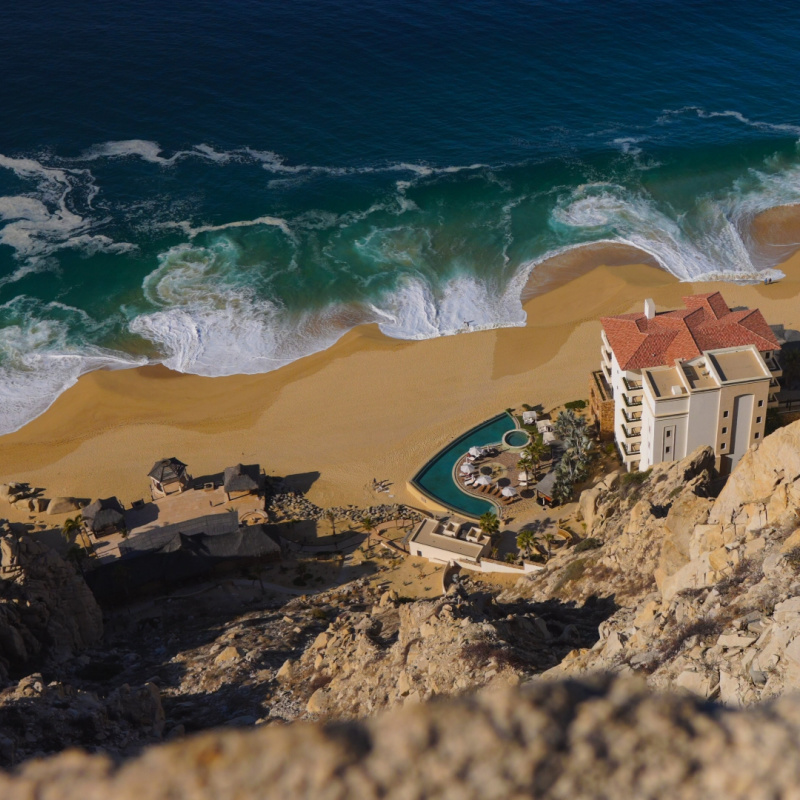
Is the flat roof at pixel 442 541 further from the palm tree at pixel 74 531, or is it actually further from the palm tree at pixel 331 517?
the palm tree at pixel 74 531

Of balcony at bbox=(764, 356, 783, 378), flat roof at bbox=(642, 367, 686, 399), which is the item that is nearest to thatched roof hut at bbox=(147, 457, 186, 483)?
flat roof at bbox=(642, 367, 686, 399)

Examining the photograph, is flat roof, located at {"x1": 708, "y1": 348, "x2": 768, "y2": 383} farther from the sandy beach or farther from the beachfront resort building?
the sandy beach

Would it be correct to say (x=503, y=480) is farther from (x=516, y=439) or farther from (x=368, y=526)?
(x=368, y=526)

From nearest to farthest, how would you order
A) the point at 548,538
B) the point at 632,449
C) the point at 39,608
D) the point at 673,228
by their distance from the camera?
the point at 39,608 → the point at 548,538 → the point at 632,449 → the point at 673,228

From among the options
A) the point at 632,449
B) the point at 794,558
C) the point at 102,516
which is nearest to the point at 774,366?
the point at 632,449

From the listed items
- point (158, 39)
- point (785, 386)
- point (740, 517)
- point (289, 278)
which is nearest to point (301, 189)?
point (289, 278)

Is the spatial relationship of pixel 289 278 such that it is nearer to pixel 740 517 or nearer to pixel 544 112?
pixel 544 112
